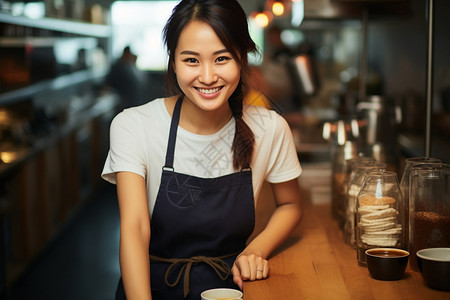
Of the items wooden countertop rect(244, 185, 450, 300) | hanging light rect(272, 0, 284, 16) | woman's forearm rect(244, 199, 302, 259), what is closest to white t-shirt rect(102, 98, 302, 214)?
woman's forearm rect(244, 199, 302, 259)

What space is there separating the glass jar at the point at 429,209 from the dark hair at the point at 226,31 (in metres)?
0.49

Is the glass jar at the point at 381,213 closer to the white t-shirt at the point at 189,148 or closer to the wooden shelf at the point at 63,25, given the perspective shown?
the white t-shirt at the point at 189,148

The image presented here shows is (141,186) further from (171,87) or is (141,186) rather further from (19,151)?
(19,151)

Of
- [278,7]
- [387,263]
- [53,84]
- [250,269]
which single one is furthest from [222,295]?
[53,84]

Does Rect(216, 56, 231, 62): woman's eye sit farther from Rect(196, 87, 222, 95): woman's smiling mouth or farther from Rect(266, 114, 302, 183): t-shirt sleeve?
Rect(266, 114, 302, 183): t-shirt sleeve

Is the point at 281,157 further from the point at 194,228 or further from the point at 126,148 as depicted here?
the point at 126,148

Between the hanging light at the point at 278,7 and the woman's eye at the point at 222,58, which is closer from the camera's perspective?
the woman's eye at the point at 222,58

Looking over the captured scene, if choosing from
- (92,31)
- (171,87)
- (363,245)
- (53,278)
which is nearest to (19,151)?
(53,278)

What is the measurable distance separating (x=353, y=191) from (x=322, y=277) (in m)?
0.35

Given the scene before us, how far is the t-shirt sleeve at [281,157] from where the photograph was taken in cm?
184

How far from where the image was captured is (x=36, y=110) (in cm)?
535

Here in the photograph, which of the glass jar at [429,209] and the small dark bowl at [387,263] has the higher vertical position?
the glass jar at [429,209]

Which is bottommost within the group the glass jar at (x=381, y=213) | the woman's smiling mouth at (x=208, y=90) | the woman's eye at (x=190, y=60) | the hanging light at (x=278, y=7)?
the glass jar at (x=381, y=213)

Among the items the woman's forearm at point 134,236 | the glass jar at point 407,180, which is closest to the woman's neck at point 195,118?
the woman's forearm at point 134,236
